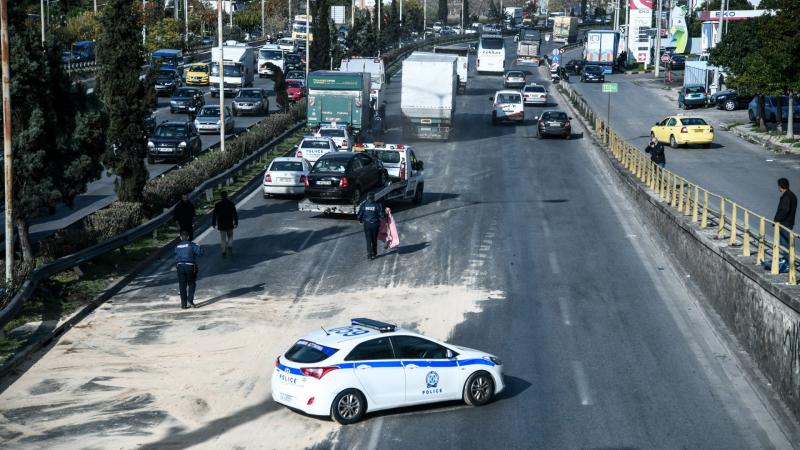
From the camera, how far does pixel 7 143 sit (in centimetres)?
2122

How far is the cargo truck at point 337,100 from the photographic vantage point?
49.9 m

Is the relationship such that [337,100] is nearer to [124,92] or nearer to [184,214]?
[124,92]

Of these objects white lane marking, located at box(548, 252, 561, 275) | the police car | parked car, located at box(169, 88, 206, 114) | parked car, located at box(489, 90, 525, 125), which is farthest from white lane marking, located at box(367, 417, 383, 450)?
parked car, located at box(169, 88, 206, 114)

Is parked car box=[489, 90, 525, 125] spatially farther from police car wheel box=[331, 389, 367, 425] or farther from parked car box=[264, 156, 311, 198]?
police car wheel box=[331, 389, 367, 425]

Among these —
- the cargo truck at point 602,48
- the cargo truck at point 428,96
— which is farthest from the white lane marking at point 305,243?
the cargo truck at point 602,48

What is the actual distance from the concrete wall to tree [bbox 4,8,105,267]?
1336 centimetres

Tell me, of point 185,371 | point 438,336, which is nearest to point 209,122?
point 438,336

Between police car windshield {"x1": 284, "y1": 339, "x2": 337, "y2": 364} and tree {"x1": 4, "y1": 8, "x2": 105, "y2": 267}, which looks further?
tree {"x1": 4, "y1": 8, "x2": 105, "y2": 267}

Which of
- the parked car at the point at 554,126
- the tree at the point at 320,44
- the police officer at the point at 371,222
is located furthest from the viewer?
the tree at the point at 320,44

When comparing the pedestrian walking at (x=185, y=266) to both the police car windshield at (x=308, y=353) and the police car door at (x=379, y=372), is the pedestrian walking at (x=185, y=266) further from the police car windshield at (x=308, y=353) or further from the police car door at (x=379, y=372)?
the police car door at (x=379, y=372)

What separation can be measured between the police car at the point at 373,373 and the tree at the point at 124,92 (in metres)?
15.2

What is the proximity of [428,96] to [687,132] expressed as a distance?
12254 mm

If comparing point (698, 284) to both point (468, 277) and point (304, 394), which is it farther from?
point (304, 394)

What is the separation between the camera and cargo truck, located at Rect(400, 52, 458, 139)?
2077 inches
